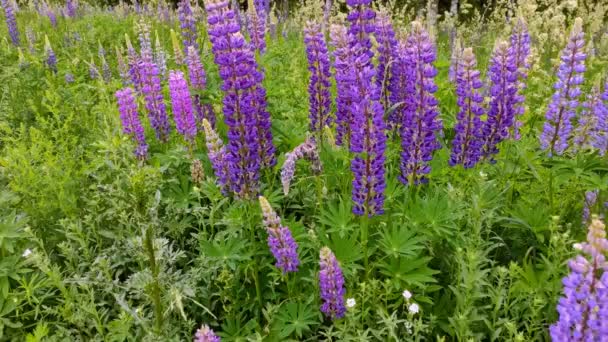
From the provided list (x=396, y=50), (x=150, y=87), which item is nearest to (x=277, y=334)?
(x=396, y=50)

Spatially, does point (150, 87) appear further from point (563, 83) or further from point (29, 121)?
point (563, 83)

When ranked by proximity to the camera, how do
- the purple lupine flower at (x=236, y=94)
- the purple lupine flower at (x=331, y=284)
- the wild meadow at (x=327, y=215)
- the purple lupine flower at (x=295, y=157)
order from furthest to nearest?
the purple lupine flower at (x=236, y=94) < the purple lupine flower at (x=295, y=157) < the wild meadow at (x=327, y=215) < the purple lupine flower at (x=331, y=284)

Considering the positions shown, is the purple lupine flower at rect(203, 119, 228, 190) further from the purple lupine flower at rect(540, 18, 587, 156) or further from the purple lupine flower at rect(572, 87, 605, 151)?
the purple lupine flower at rect(572, 87, 605, 151)

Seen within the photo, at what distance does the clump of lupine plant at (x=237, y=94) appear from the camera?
9.11ft

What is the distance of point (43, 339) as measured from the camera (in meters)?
2.48

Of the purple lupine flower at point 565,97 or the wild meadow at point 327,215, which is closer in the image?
the wild meadow at point 327,215

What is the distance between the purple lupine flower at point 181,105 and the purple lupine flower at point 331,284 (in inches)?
67.1

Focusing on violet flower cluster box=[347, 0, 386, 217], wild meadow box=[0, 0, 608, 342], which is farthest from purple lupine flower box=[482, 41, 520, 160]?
violet flower cluster box=[347, 0, 386, 217]

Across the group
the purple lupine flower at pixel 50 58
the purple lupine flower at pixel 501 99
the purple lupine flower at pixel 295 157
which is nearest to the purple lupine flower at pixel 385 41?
the purple lupine flower at pixel 501 99

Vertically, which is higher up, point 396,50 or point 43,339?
point 396,50

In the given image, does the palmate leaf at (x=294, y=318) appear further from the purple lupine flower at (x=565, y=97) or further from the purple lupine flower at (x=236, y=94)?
the purple lupine flower at (x=565, y=97)

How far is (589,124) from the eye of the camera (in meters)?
3.32

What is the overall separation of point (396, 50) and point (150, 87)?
1.98 m

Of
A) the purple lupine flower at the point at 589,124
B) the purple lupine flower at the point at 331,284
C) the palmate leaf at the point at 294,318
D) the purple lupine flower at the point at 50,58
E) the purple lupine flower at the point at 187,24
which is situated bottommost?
the palmate leaf at the point at 294,318
